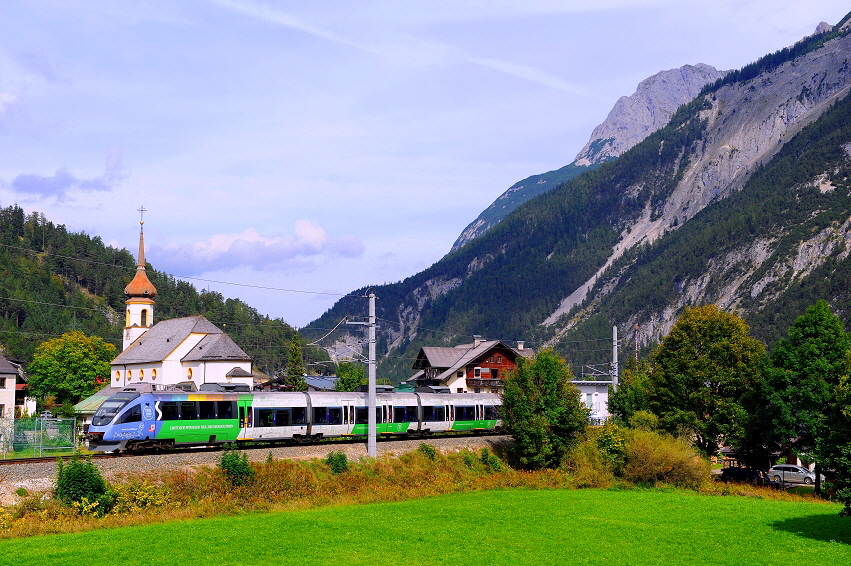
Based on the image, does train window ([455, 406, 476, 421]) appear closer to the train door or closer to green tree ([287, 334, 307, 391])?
the train door

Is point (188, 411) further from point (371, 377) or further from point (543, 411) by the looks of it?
point (543, 411)

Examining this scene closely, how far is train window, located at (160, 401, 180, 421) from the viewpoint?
39.5 metres

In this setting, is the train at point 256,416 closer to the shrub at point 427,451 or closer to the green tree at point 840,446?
the shrub at point 427,451

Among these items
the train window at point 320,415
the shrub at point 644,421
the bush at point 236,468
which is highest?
the train window at point 320,415

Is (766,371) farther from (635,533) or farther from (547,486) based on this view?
(635,533)

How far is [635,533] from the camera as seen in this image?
99.7ft

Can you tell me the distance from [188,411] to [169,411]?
1.11 m

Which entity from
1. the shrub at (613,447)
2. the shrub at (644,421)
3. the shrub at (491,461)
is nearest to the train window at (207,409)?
the shrub at (491,461)

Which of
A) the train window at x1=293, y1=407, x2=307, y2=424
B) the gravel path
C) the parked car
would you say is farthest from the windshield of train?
the parked car

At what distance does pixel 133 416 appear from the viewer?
38.7 meters

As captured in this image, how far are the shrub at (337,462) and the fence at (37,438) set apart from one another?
12964 mm

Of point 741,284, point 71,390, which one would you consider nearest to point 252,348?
point 71,390

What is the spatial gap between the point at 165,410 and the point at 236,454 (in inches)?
183

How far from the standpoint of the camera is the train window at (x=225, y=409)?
138 ft
